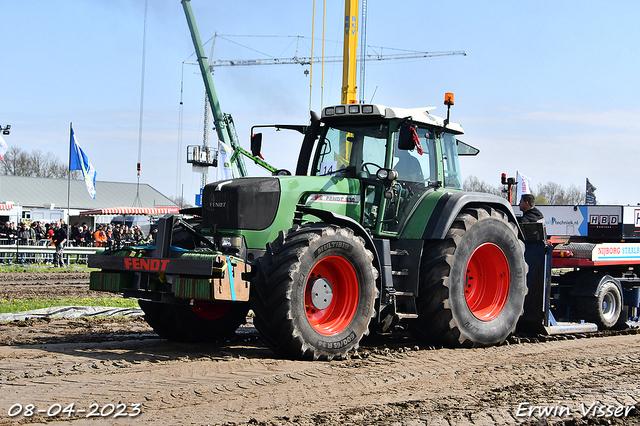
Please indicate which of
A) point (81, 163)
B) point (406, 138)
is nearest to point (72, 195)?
point (81, 163)

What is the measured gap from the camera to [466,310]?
7.99m

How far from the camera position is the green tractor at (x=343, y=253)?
258 inches

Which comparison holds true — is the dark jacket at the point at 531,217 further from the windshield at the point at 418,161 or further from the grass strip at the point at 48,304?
the grass strip at the point at 48,304

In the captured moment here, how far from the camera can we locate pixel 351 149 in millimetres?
8297

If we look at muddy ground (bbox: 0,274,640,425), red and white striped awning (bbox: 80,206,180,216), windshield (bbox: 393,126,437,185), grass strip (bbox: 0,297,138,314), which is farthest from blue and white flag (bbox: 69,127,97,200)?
windshield (bbox: 393,126,437,185)

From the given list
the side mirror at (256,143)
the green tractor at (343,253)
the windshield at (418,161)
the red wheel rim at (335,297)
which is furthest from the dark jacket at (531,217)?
the side mirror at (256,143)

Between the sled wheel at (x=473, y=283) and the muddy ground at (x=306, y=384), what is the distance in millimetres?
243

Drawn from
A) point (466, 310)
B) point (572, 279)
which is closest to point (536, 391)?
point (466, 310)

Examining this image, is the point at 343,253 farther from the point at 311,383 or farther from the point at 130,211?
the point at 130,211

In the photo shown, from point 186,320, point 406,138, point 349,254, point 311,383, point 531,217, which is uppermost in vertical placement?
point 406,138

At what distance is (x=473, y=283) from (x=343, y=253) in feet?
8.25

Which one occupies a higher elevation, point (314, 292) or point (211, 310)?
point (314, 292)

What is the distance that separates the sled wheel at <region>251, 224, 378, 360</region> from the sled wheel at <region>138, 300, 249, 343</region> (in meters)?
1.34

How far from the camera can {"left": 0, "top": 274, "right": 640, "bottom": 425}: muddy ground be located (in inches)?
191
